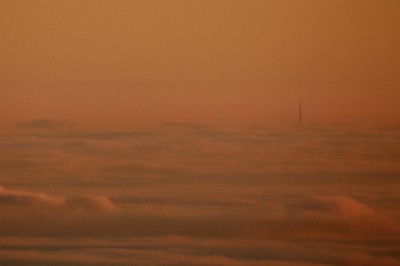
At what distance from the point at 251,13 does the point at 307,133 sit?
0.60 m

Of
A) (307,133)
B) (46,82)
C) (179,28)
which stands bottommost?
(307,133)

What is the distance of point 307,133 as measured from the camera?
3.63 m

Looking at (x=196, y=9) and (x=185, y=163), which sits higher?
(x=196, y=9)

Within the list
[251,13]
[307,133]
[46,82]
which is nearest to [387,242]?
[307,133]

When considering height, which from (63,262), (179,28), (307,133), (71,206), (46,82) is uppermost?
(179,28)

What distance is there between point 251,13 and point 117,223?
1.12 metres

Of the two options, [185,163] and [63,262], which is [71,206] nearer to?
[63,262]

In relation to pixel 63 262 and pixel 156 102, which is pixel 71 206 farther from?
pixel 156 102

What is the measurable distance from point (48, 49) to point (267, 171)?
113cm

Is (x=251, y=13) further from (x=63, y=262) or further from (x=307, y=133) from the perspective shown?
(x=63, y=262)

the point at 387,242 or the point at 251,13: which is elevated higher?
the point at 251,13

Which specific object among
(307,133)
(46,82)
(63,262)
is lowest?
(63,262)

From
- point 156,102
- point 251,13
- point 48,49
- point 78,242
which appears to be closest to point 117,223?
point 78,242

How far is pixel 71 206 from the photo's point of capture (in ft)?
11.8
